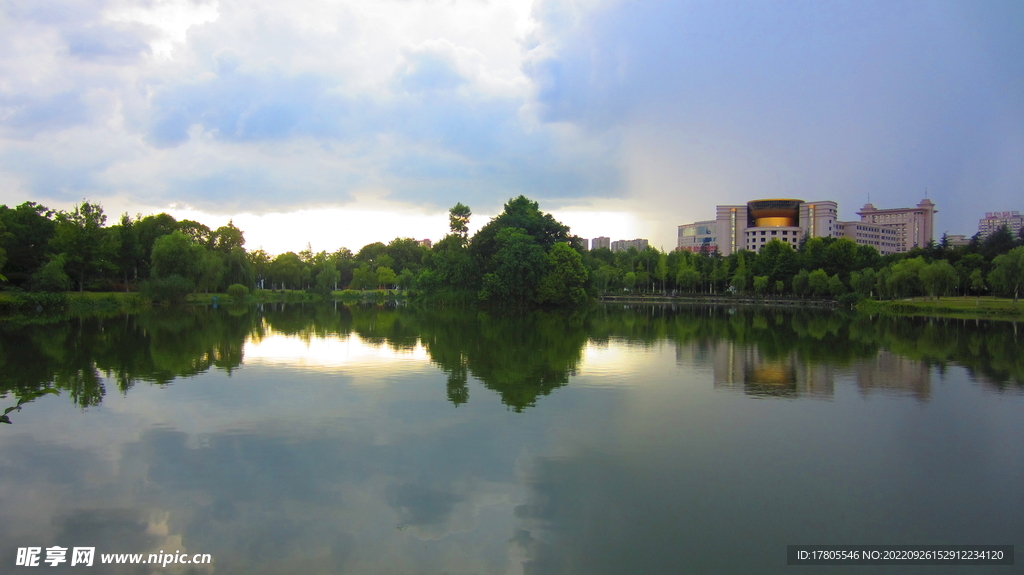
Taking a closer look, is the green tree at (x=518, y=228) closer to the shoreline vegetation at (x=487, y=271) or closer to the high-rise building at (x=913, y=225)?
the shoreline vegetation at (x=487, y=271)

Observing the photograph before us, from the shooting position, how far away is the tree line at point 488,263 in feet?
155

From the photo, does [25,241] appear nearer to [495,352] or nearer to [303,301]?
[303,301]

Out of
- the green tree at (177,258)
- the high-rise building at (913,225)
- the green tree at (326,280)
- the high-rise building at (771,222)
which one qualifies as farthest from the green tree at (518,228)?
the high-rise building at (913,225)

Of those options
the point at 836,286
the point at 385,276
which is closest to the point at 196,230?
the point at 385,276

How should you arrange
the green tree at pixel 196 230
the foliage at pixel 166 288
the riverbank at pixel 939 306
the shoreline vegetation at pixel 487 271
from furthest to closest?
the green tree at pixel 196 230, the foliage at pixel 166 288, the shoreline vegetation at pixel 487 271, the riverbank at pixel 939 306

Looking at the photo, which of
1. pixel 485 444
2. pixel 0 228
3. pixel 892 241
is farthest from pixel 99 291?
pixel 892 241

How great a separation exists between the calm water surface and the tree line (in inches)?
1384

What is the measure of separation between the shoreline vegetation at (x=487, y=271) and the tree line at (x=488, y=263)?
0.13 meters

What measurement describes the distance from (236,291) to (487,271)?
96.3 feet

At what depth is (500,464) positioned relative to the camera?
7.82m

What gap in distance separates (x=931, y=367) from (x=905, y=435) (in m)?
10.2

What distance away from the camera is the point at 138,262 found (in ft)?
194

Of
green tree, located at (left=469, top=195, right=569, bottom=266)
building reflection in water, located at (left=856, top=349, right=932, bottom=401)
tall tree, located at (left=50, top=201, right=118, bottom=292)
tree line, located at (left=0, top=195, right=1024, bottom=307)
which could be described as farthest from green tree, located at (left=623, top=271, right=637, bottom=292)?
building reflection in water, located at (left=856, top=349, right=932, bottom=401)

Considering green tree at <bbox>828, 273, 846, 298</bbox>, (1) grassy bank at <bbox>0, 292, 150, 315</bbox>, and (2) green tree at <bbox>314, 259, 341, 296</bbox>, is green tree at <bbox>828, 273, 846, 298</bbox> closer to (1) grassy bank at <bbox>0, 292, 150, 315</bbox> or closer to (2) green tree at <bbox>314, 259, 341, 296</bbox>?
(2) green tree at <bbox>314, 259, 341, 296</bbox>
